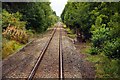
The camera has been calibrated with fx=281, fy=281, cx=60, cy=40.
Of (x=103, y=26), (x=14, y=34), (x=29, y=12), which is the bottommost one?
(x=14, y=34)

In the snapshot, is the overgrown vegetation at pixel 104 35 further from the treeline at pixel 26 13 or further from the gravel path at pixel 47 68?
the treeline at pixel 26 13

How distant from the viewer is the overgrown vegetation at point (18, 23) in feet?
78.3

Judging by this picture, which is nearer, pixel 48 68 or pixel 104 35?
pixel 48 68

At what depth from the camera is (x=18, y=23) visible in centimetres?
3009

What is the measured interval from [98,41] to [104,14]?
3932 millimetres

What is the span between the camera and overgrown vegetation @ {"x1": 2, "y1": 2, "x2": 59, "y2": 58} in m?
23.9

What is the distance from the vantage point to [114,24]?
14.3 meters

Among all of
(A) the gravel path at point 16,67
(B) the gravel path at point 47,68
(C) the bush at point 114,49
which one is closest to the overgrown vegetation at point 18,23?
(A) the gravel path at point 16,67

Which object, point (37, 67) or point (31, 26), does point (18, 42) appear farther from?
point (31, 26)

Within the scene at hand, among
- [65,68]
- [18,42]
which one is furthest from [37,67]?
[18,42]

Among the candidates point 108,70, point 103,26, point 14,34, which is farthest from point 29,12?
point 108,70

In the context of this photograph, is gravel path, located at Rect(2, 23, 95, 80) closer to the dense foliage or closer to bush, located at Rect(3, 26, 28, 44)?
bush, located at Rect(3, 26, 28, 44)

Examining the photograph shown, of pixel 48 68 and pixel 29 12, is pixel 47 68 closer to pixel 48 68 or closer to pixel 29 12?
pixel 48 68

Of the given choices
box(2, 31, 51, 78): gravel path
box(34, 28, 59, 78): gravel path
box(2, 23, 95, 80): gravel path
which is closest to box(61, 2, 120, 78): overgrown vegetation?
box(2, 23, 95, 80): gravel path
